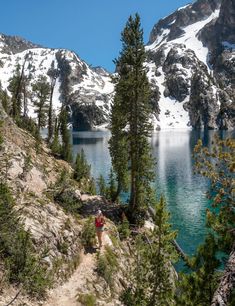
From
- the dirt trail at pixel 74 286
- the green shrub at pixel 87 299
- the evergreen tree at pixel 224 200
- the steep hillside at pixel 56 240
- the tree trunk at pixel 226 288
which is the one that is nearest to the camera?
the tree trunk at pixel 226 288

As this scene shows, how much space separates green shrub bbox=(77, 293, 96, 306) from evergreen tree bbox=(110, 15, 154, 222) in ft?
54.7

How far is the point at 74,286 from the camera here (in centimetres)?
2114

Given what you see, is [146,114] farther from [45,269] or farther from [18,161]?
[45,269]

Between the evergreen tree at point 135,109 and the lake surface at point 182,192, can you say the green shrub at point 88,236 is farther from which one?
the lake surface at point 182,192

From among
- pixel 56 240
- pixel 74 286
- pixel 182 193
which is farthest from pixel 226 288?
pixel 182 193

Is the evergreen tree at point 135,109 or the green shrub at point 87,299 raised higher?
the evergreen tree at point 135,109

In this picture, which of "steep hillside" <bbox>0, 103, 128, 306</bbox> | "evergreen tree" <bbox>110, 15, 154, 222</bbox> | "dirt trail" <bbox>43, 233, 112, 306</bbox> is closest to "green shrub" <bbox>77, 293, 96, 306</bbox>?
"steep hillside" <bbox>0, 103, 128, 306</bbox>

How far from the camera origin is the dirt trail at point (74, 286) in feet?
62.3

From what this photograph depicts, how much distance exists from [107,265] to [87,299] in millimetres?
4211

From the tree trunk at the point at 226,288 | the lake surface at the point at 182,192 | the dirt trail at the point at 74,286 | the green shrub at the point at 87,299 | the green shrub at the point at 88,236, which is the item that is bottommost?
the lake surface at the point at 182,192

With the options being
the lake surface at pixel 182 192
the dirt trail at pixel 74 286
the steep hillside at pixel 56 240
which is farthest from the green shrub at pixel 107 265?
the lake surface at pixel 182 192

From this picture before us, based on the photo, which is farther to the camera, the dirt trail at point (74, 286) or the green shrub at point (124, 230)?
the green shrub at point (124, 230)

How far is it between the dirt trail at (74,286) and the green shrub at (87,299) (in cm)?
29

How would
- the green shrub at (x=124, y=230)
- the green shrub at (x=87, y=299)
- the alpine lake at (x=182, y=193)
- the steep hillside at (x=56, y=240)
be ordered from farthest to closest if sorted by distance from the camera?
1. the alpine lake at (x=182, y=193)
2. the green shrub at (x=124, y=230)
3. the green shrub at (x=87, y=299)
4. the steep hillside at (x=56, y=240)
